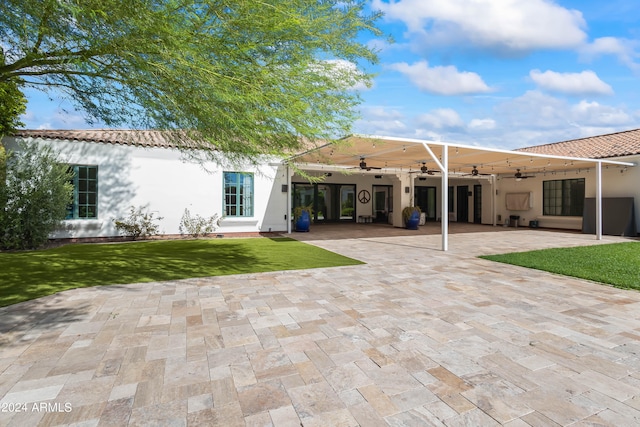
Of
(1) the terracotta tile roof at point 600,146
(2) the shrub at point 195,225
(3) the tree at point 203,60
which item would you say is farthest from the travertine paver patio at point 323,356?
(1) the terracotta tile roof at point 600,146

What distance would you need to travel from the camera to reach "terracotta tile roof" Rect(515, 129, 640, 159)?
13000 mm

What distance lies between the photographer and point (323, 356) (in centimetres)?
266

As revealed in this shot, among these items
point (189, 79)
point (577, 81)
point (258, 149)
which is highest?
point (577, 81)

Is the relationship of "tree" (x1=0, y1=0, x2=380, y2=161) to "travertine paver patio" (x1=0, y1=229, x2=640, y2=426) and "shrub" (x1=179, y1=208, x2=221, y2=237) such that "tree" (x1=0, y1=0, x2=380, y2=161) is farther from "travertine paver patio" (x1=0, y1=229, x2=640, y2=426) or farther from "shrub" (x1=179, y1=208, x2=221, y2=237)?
"shrub" (x1=179, y1=208, x2=221, y2=237)

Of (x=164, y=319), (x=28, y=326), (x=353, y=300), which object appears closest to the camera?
(x=28, y=326)

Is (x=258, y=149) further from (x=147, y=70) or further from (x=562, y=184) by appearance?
(x=562, y=184)

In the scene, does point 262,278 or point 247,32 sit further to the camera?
point 262,278

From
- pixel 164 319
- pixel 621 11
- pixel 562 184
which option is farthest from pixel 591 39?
pixel 164 319

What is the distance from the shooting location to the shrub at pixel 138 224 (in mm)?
10180

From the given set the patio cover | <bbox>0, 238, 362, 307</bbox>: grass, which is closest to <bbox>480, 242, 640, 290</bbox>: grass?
the patio cover

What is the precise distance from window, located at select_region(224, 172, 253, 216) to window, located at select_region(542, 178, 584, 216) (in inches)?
558

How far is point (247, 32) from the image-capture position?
3586 mm

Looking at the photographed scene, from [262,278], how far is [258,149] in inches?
84.3

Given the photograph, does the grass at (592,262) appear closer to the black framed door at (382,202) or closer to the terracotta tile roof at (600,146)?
the terracotta tile roof at (600,146)
